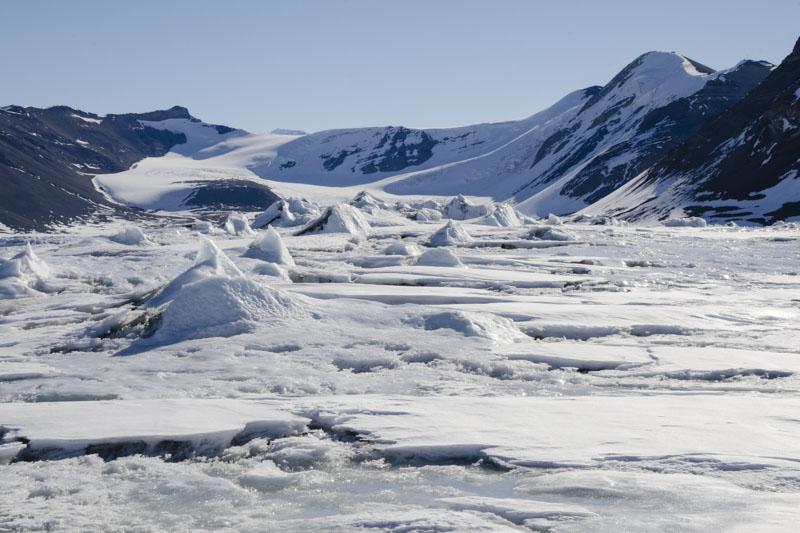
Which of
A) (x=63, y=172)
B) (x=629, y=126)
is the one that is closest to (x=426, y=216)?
(x=629, y=126)

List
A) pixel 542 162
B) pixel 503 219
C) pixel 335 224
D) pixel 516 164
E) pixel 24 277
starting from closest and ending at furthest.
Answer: pixel 24 277 → pixel 335 224 → pixel 503 219 → pixel 542 162 → pixel 516 164

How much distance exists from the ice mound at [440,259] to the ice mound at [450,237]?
669 centimetres

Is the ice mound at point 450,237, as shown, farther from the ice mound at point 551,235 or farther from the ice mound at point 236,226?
the ice mound at point 236,226

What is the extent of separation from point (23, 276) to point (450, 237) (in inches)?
512

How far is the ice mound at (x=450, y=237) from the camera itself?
2195cm

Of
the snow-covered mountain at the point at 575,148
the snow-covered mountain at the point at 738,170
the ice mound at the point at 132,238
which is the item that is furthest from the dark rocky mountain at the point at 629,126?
the ice mound at the point at 132,238

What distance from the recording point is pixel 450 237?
2223cm

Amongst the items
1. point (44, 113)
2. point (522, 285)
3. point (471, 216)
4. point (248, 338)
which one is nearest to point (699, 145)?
point (471, 216)

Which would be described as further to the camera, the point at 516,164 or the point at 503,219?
the point at 516,164

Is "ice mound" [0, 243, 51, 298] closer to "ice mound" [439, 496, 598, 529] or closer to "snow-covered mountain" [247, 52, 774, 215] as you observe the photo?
"ice mound" [439, 496, 598, 529]

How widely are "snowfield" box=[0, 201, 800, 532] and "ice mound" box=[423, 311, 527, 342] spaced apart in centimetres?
4

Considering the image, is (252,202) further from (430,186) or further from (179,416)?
(179,416)

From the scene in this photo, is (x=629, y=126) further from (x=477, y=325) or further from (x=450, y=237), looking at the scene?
(x=477, y=325)

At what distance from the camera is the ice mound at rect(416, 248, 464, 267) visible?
14711 mm
